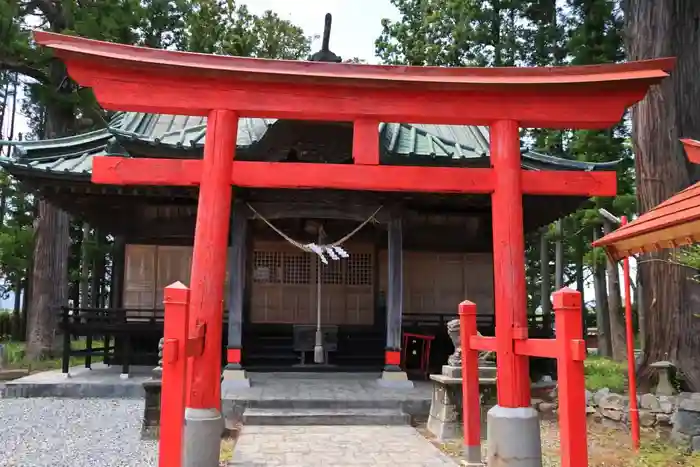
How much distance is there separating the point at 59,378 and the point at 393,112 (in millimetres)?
9059

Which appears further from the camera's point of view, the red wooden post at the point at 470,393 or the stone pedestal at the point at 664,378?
the stone pedestal at the point at 664,378

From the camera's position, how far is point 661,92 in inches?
361

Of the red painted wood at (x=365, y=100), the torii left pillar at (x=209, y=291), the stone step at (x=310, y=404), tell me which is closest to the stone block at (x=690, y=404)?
the red painted wood at (x=365, y=100)

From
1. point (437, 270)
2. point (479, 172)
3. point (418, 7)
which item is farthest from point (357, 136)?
point (418, 7)

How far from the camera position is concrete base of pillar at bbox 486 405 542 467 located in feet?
16.7

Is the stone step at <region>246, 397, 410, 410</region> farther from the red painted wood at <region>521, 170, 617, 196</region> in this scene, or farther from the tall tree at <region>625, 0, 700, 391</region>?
the red painted wood at <region>521, 170, 617, 196</region>

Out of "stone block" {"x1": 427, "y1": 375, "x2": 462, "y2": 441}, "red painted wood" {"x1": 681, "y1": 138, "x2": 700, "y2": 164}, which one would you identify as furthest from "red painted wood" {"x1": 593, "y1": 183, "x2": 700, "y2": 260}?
"stone block" {"x1": 427, "y1": 375, "x2": 462, "y2": 441}

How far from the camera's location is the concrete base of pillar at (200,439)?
520cm

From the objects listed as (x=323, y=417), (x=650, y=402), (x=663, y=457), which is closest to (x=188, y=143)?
(x=323, y=417)

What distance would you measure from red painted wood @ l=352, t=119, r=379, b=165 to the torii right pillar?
1.17 metres

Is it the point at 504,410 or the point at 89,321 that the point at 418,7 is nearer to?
the point at 89,321

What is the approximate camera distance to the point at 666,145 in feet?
29.6

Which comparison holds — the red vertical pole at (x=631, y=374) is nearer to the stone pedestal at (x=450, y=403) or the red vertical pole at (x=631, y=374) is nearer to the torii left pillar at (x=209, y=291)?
the stone pedestal at (x=450, y=403)

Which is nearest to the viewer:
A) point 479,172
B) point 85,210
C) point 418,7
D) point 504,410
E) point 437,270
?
point 504,410
